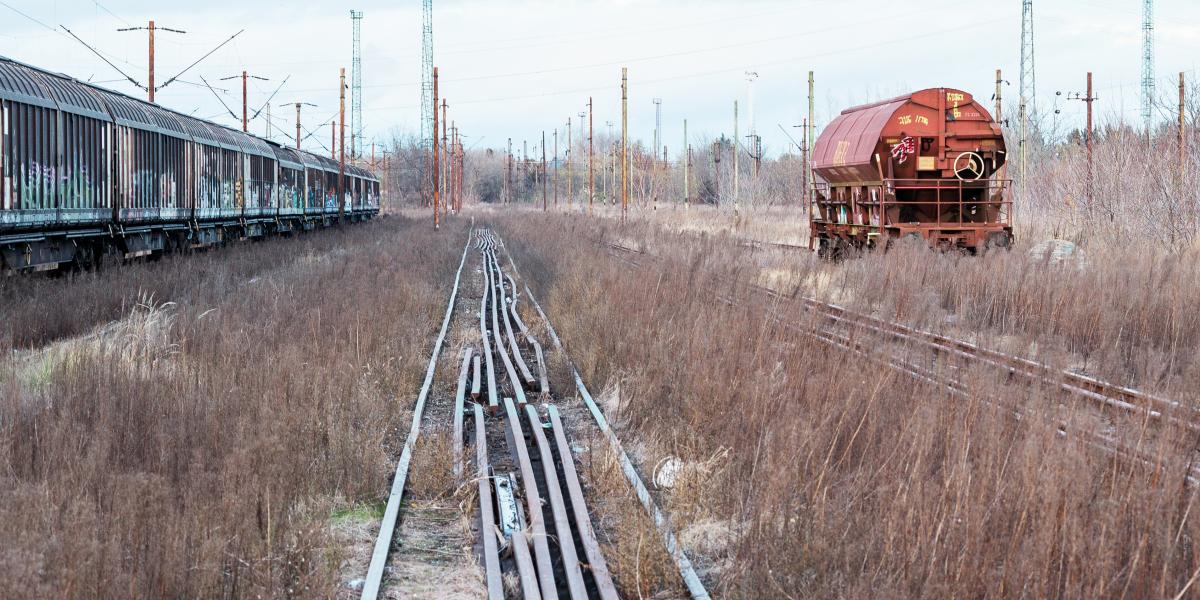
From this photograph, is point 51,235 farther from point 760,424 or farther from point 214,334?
point 760,424

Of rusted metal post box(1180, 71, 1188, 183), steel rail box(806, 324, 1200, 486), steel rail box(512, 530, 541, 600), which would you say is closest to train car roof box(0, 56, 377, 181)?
steel rail box(512, 530, 541, 600)

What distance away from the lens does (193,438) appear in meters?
6.19

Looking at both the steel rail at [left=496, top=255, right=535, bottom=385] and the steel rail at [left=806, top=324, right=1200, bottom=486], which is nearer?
the steel rail at [left=806, top=324, right=1200, bottom=486]

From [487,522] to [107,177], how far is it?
15062 mm

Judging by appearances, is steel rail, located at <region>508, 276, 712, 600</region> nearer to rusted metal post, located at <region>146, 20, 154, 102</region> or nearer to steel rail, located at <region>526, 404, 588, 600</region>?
steel rail, located at <region>526, 404, 588, 600</region>

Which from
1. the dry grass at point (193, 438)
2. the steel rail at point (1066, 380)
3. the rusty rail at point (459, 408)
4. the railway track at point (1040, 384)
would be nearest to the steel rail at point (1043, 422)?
the railway track at point (1040, 384)

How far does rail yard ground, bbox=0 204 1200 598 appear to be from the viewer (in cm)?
415

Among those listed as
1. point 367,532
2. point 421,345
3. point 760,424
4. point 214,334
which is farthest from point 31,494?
point 421,345

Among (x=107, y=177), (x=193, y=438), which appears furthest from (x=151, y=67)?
(x=193, y=438)

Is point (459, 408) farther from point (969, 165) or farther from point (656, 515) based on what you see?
point (969, 165)

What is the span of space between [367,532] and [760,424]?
2.57 meters

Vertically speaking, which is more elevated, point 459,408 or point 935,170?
point 935,170

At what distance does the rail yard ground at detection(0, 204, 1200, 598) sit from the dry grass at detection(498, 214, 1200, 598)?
0.07 feet

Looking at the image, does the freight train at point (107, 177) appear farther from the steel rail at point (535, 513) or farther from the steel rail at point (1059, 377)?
the steel rail at point (1059, 377)
